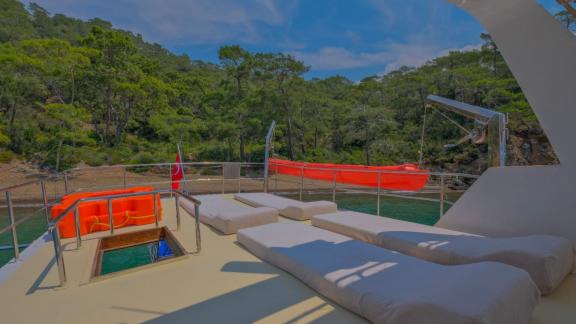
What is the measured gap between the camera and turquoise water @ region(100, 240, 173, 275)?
3473mm

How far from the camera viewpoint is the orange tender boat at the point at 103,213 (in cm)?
313

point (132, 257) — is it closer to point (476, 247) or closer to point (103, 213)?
point (103, 213)

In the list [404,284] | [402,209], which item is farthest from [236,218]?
[402,209]

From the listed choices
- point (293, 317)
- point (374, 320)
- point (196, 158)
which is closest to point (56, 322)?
point (293, 317)

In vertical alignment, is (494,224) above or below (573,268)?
above

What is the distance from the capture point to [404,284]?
1.57 m

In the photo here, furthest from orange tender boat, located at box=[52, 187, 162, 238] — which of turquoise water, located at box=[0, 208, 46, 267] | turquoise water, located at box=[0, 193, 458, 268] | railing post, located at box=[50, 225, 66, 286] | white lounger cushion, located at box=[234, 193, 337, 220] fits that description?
turquoise water, located at box=[0, 208, 46, 267]

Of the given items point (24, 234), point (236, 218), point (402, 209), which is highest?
point (236, 218)

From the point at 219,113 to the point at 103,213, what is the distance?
15.2 m

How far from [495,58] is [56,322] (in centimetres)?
2826

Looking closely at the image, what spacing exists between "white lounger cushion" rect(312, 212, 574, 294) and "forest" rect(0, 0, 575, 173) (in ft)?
46.4

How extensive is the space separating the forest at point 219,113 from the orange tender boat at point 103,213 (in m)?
12.6

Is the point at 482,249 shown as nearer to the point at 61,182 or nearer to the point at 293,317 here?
the point at 293,317

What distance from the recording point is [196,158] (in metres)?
17.7
